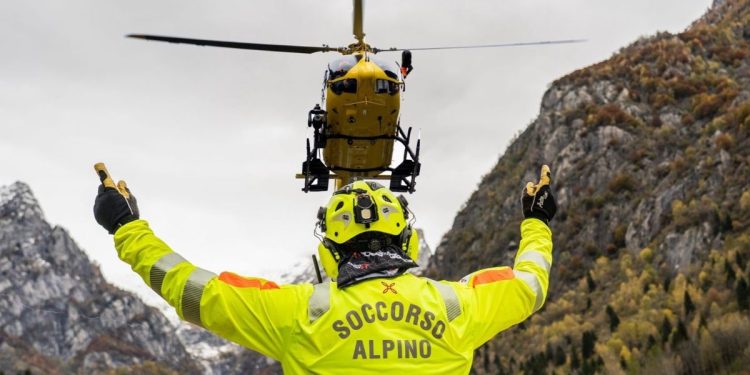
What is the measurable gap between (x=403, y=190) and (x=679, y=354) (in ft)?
75.0

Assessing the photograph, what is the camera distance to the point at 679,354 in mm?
33000

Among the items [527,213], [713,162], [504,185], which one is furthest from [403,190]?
[504,185]

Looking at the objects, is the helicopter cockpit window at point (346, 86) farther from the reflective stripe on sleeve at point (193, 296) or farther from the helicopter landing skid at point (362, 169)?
the reflective stripe on sleeve at point (193, 296)

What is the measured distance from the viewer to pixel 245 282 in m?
3.62

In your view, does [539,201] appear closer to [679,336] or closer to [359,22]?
[359,22]

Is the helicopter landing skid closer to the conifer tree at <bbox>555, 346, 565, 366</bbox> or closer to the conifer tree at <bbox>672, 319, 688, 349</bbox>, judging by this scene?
the conifer tree at <bbox>672, 319, 688, 349</bbox>

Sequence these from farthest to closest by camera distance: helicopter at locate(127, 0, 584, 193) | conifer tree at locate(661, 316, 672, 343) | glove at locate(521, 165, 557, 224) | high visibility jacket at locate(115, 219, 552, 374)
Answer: conifer tree at locate(661, 316, 672, 343) → helicopter at locate(127, 0, 584, 193) → glove at locate(521, 165, 557, 224) → high visibility jacket at locate(115, 219, 552, 374)

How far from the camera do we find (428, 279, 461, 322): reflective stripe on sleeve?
3799mm

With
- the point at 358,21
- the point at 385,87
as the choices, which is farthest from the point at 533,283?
the point at 358,21

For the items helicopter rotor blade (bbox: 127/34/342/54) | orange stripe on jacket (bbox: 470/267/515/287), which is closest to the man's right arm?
orange stripe on jacket (bbox: 470/267/515/287)

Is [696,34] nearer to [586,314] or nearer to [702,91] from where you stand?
[702,91]

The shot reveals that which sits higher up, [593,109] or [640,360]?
[593,109]

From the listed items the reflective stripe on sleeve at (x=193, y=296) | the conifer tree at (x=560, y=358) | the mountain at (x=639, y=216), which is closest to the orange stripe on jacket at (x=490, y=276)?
the reflective stripe on sleeve at (x=193, y=296)

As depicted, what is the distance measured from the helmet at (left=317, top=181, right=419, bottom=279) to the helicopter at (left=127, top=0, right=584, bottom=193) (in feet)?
34.1
